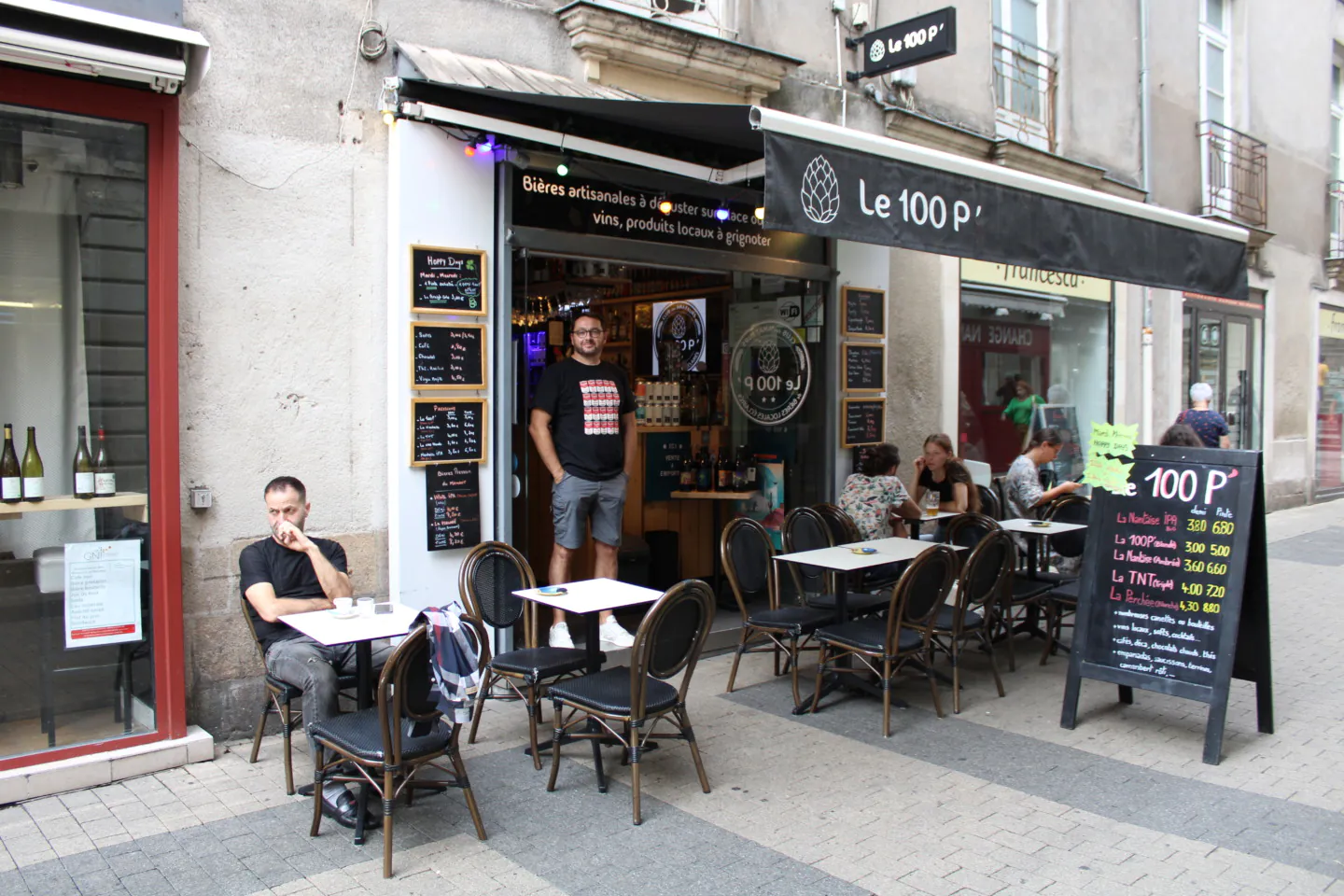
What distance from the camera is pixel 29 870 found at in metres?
3.50

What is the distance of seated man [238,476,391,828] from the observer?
13.3 ft

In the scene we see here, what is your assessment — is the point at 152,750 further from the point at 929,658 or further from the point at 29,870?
the point at 929,658

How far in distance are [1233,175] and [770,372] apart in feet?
27.0

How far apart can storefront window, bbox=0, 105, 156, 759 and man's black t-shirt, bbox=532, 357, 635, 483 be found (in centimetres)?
225

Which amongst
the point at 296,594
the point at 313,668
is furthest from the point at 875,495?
the point at 313,668

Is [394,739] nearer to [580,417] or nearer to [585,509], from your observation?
[585,509]

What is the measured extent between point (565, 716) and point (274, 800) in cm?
148

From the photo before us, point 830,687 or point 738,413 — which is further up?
point 738,413

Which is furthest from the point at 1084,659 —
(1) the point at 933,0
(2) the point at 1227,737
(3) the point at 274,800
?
(1) the point at 933,0

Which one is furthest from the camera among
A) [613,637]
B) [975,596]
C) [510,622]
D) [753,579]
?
[613,637]

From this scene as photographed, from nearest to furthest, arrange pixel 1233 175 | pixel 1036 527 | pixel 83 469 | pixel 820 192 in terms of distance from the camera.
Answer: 1. pixel 820 192
2. pixel 83 469
3. pixel 1036 527
4. pixel 1233 175

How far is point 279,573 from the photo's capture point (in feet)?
14.5

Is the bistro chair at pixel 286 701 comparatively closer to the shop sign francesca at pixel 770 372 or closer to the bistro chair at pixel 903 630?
the bistro chair at pixel 903 630

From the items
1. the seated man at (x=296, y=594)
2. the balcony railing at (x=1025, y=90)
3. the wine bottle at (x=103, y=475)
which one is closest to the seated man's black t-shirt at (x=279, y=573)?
the seated man at (x=296, y=594)
